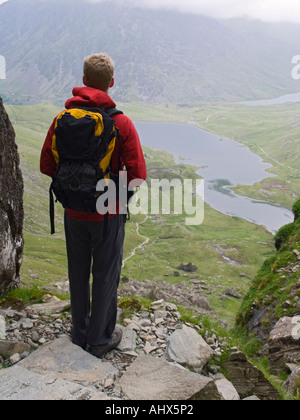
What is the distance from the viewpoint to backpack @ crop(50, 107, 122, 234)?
19.4ft

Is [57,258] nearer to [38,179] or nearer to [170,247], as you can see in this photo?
[170,247]

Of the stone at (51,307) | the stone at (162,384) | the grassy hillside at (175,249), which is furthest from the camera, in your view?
the grassy hillside at (175,249)

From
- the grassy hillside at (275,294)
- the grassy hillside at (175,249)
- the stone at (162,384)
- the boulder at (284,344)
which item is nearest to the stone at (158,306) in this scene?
the stone at (162,384)

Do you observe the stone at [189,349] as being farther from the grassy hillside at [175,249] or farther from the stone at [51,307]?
the grassy hillside at [175,249]

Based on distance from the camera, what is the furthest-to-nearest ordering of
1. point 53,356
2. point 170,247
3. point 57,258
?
point 170,247, point 57,258, point 53,356

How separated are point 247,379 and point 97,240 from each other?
3.90 m

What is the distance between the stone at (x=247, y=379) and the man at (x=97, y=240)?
94.3 inches

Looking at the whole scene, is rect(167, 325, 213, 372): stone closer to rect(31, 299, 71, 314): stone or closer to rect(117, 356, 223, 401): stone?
rect(117, 356, 223, 401): stone

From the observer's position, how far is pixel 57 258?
118500 millimetres

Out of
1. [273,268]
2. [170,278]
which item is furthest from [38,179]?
[273,268]

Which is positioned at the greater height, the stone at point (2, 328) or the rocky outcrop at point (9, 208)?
the rocky outcrop at point (9, 208)

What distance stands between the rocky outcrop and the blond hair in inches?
174

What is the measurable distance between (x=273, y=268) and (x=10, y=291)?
1173 cm

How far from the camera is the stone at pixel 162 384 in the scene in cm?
556
